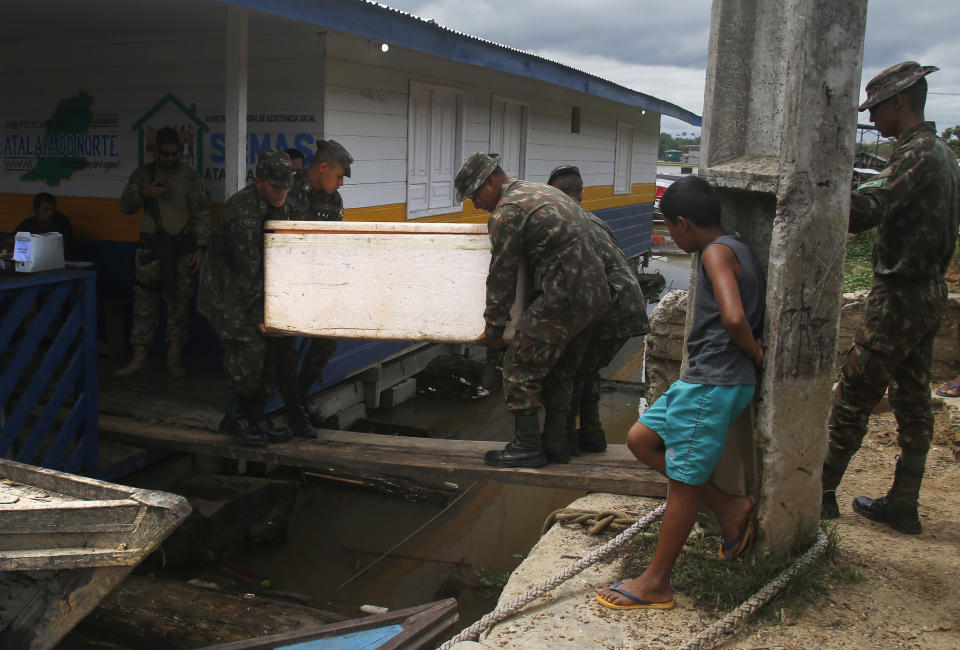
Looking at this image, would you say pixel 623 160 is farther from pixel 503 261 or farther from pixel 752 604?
pixel 752 604

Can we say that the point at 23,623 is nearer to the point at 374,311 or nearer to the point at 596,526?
the point at 374,311

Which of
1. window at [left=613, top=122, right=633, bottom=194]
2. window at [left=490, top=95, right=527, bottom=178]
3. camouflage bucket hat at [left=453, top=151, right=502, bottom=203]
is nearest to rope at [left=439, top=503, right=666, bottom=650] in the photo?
camouflage bucket hat at [left=453, top=151, right=502, bottom=203]

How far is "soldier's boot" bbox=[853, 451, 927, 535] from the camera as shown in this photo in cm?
367

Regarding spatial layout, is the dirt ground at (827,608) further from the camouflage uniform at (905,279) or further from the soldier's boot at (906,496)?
the camouflage uniform at (905,279)

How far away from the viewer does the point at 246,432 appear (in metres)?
4.86

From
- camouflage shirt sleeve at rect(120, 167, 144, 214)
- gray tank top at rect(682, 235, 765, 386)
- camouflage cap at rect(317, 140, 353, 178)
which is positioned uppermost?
camouflage cap at rect(317, 140, 353, 178)

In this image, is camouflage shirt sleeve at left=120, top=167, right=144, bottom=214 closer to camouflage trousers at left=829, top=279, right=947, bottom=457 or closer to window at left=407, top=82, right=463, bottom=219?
window at left=407, top=82, right=463, bottom=219

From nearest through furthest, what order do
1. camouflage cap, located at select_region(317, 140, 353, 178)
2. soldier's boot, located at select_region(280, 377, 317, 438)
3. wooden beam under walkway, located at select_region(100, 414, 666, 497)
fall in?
wooden beam under walkway, located at select_region(100, 414, 666, 497) < camouflage cap, located at select_region(317, 140, 353, 178) < soldier's boot, located at select_region(280, 377, 317, 438)

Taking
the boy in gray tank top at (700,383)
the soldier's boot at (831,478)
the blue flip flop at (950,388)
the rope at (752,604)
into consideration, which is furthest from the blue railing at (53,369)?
the blue flip flop at (950,388)

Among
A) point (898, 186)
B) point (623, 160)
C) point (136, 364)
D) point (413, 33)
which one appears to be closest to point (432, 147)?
point (413, 33)

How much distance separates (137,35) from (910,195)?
581cm

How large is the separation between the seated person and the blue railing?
7.00 feet

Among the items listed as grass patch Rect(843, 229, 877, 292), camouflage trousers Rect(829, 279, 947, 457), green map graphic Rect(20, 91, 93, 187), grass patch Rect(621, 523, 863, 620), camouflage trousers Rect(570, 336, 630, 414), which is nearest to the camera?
grass patch Rect(621, 523, 863, 620)

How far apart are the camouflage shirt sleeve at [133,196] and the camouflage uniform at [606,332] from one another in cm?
362
